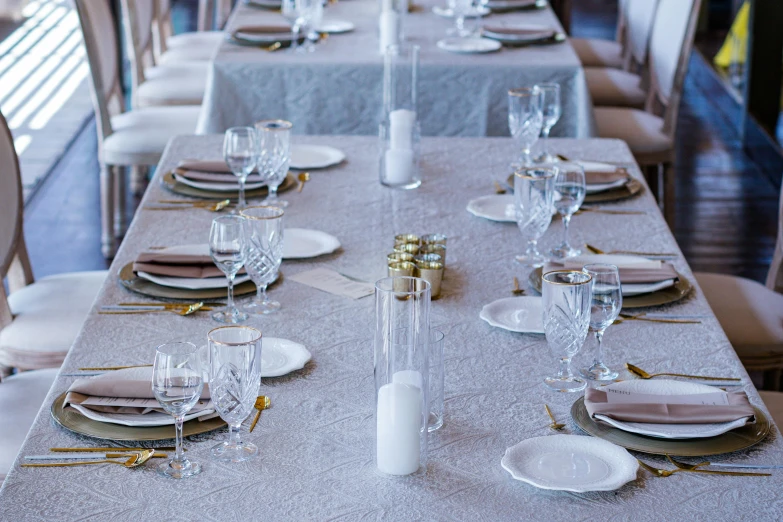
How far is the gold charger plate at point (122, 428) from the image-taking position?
1395 millimetres

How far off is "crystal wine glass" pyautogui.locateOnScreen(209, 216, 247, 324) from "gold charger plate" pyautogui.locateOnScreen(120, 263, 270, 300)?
9 cm

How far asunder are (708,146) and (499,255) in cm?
409

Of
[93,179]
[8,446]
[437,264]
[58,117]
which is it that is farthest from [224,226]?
[58,117]

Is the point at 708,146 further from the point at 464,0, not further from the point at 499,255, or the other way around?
the point at 499,255

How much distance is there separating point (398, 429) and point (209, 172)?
1.36 meters

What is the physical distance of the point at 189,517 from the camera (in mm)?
1240

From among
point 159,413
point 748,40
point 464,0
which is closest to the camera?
point 159,413

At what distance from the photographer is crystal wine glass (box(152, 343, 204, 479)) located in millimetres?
1288

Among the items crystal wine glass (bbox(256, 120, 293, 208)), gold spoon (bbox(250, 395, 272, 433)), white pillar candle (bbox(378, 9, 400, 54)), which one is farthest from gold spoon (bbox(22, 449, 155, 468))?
white pillar candle (bbox(378, 9, 400, 54))

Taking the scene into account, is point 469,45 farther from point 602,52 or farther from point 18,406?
point 18,406

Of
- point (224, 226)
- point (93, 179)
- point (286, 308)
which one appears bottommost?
point (93, 179)

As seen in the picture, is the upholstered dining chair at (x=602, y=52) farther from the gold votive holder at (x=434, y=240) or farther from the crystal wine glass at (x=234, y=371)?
the crystal wine glass at (x=234, y=371)

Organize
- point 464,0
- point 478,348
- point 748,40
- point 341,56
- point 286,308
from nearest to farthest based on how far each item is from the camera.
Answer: point 478,348, point 286,308, point 341,56, point 464,0, point 748,40

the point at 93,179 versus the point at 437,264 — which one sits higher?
the point at 437,264
